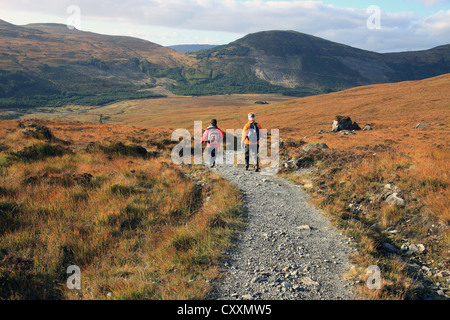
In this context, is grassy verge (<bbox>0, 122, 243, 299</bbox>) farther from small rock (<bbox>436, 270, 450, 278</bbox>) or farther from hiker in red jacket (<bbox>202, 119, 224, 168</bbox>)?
small rock (<bbox>436, 270, 450, 278</bbox>)

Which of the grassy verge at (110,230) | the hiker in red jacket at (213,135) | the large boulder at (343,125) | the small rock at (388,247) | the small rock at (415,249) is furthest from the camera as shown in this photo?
the large boulder at (343,125)

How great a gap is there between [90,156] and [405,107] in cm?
6268

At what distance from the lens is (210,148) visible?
551 inches

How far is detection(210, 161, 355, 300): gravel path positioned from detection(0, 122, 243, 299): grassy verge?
435mm

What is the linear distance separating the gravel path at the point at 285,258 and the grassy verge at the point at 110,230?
43cm

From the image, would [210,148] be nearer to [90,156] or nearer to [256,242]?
[90,156]

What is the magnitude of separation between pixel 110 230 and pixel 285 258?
160 inches

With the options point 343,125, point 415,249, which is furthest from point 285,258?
point 343,125

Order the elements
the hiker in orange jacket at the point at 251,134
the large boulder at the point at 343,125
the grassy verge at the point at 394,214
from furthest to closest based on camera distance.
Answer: the large boulder at the point at 343,125, the hiker in orange jacket at the point at 251,134, the grassy verge at the point at 394,214

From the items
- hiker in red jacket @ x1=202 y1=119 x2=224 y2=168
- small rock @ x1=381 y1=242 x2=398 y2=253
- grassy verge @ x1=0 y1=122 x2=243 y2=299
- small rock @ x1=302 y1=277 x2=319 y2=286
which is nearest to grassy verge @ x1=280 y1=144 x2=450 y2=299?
small rock @ x1=381 y1=242 x2=398 y2=253

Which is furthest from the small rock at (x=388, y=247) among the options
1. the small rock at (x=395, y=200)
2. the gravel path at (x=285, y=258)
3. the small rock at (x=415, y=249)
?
the small rock at (x=395, y=200)

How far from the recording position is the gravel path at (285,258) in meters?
4.37

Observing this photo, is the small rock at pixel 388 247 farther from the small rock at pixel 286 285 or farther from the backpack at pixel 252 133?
the backpack at pixel 252 133
